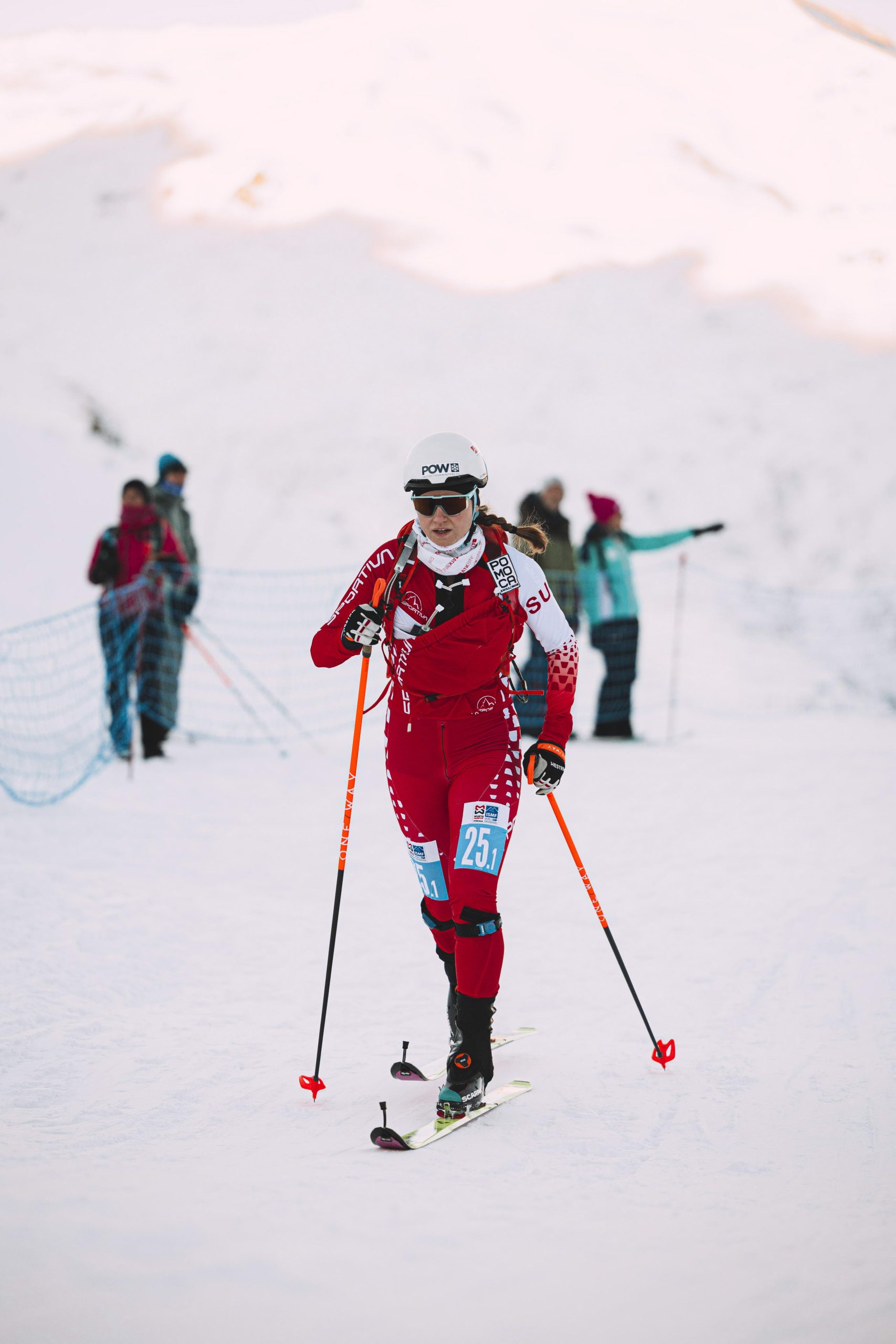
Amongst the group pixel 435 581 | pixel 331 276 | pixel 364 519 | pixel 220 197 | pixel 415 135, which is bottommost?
pixel 435 581

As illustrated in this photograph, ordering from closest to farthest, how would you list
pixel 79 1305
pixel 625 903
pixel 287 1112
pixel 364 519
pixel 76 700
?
pixel 79 1305
pixel 287 1112
pixel 625 903
pixel 76 700
pixel 364 519

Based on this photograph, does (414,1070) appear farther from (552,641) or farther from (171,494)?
(171,494)

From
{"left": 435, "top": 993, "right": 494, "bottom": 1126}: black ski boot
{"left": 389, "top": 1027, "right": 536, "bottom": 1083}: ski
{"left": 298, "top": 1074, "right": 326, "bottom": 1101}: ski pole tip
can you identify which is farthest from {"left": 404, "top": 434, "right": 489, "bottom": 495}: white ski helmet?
{"left": 298, "top": 1074, "right": 326, "bottom": 1101}: ski pole tip

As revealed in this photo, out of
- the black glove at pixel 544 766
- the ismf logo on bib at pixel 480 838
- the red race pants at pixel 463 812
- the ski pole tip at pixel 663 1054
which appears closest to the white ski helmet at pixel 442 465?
the red race pants at pixel 463 812

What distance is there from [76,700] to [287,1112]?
7185mm

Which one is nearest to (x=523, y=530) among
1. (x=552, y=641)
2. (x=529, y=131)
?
(x=552, y=641)

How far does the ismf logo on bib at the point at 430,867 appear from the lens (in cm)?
355

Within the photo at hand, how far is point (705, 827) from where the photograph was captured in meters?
6.97

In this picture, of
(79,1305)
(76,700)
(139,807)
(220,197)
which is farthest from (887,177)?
(79,1305)

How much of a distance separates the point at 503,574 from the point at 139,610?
215 inches

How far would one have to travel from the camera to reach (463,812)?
3.39 m

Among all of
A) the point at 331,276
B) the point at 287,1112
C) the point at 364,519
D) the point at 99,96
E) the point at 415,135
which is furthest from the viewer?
the point at 99,96

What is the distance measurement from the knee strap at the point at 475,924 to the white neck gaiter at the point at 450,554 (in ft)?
3.06

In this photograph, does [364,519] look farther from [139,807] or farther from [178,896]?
[178,896]
